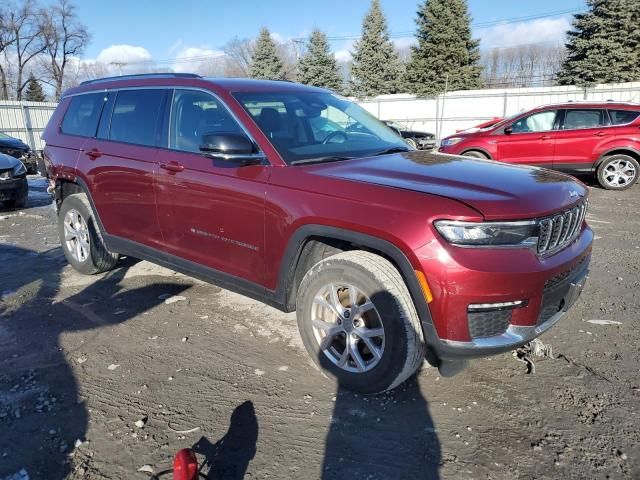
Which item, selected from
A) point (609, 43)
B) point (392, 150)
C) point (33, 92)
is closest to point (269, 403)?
point (392, 150)

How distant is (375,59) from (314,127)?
132 ft

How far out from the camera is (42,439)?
2.67 metres

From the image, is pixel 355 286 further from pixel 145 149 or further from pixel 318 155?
pixel 145 149

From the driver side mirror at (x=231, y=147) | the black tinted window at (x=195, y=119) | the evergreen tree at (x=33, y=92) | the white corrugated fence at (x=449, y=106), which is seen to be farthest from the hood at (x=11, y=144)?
the evergreen tree at (x=33, y=92)

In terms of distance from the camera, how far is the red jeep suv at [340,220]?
8.63 ft

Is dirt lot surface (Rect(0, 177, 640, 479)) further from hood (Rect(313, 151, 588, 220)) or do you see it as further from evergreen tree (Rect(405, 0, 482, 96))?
evergreen tree (Rect(405, 0, 482, 96))

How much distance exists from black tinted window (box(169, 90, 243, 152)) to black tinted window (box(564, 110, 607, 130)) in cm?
911

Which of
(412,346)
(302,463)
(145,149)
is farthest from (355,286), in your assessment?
(145,149)

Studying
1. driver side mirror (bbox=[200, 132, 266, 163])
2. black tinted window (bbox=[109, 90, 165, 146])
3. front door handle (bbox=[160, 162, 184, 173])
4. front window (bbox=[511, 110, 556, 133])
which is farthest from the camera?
front window (bbox=[511, 110, 556, 133])

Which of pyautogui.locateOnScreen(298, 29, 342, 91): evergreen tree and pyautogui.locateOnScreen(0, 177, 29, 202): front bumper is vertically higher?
pyautogui.locateOnScreen(298, 29, 342, 91): evergreen tree

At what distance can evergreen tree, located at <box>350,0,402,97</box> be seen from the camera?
41406 mm

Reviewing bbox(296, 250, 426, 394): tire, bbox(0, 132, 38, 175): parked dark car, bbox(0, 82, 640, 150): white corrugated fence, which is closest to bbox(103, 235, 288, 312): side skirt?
bbox(296, 250, 426, 394): tire

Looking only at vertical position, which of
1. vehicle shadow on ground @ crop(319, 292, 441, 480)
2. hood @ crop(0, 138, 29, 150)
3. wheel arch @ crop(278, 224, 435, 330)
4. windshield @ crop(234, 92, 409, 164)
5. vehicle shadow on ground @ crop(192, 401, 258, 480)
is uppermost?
windshield @ crop(234, 92, 409, 164)

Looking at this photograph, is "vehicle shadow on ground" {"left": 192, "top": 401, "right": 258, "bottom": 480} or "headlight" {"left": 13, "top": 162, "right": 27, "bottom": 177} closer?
"vehicle shadow on ground" {"left": 192, "top": 401, "right": 258, "bottom": 480}
